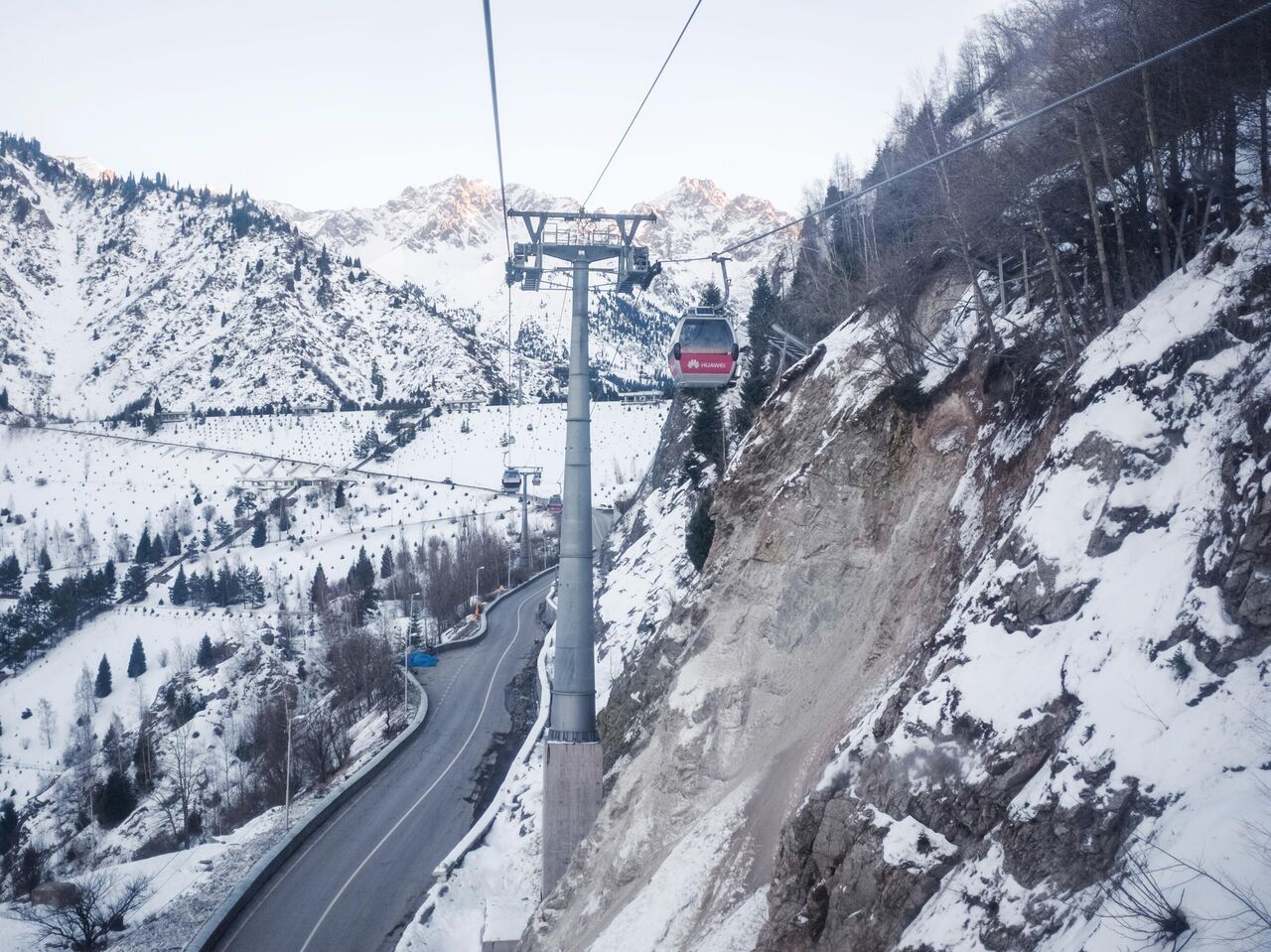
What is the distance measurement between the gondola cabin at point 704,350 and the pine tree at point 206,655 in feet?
240

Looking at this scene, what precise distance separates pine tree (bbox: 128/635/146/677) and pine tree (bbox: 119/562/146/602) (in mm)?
20244

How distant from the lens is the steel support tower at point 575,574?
599 inches

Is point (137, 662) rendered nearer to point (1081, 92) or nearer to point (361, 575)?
point (361, 575)

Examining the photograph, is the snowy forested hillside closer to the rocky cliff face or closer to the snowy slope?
the snowy slope

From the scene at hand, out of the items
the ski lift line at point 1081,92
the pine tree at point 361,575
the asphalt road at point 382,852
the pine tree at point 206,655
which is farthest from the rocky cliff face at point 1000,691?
the pine tree at point 206,655

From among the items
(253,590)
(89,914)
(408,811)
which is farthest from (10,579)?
(408,811)

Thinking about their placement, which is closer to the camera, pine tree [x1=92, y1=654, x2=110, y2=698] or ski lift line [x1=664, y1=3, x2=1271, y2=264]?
ski lift line [x1=664, y1=3, x2=1271, y2=264]

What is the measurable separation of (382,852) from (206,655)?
216 feet

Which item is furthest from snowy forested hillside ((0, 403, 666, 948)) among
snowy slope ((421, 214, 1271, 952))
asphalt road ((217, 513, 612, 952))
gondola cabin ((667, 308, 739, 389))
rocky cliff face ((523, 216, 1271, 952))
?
gondola cabin ((667, 308, 739, 389))

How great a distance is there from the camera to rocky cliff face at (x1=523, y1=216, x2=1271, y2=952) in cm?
599

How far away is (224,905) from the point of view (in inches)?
677

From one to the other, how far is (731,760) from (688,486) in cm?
2579

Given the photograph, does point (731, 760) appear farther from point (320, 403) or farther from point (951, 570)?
point (320, 403)

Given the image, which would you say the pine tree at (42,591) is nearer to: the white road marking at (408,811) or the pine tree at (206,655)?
the pine tree at (206,655)
